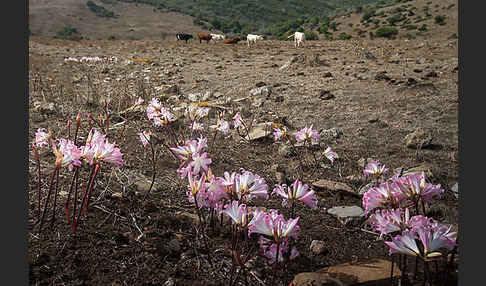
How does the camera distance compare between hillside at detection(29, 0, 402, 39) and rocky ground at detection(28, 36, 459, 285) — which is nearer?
rocky ground at detection(28, 36, 459, 285)

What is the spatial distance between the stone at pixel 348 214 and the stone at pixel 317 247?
32 cm

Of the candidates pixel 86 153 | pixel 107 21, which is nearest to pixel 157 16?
pixel 107 21

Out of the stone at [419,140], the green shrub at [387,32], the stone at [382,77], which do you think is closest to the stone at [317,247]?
the stone at [419,140]

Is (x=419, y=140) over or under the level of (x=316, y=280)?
over

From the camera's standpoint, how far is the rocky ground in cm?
134

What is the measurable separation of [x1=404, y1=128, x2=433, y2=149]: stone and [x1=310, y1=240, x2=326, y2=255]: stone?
1734 millimetres

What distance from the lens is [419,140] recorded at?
2.90m

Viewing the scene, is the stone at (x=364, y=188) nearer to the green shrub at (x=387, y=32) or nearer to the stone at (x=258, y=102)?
the stone at (x=258, y=102)

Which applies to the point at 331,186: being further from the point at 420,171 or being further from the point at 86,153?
the point at 86,153

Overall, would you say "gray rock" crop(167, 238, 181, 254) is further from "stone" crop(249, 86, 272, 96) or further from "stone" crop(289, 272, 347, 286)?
"stone" crop(249, 86, 272, 96)

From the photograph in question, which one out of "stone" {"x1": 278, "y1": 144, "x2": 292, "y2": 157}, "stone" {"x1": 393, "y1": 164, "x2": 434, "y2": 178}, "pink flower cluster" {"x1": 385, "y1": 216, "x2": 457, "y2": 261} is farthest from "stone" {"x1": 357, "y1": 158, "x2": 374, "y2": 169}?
"pink flower cluster" {"x1": 385, "y1": 216, "x2": 457, "y2": 261}

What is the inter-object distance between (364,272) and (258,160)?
155 cm

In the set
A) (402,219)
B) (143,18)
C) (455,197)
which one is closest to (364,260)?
(402,219)

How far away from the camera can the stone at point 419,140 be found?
2878mm
